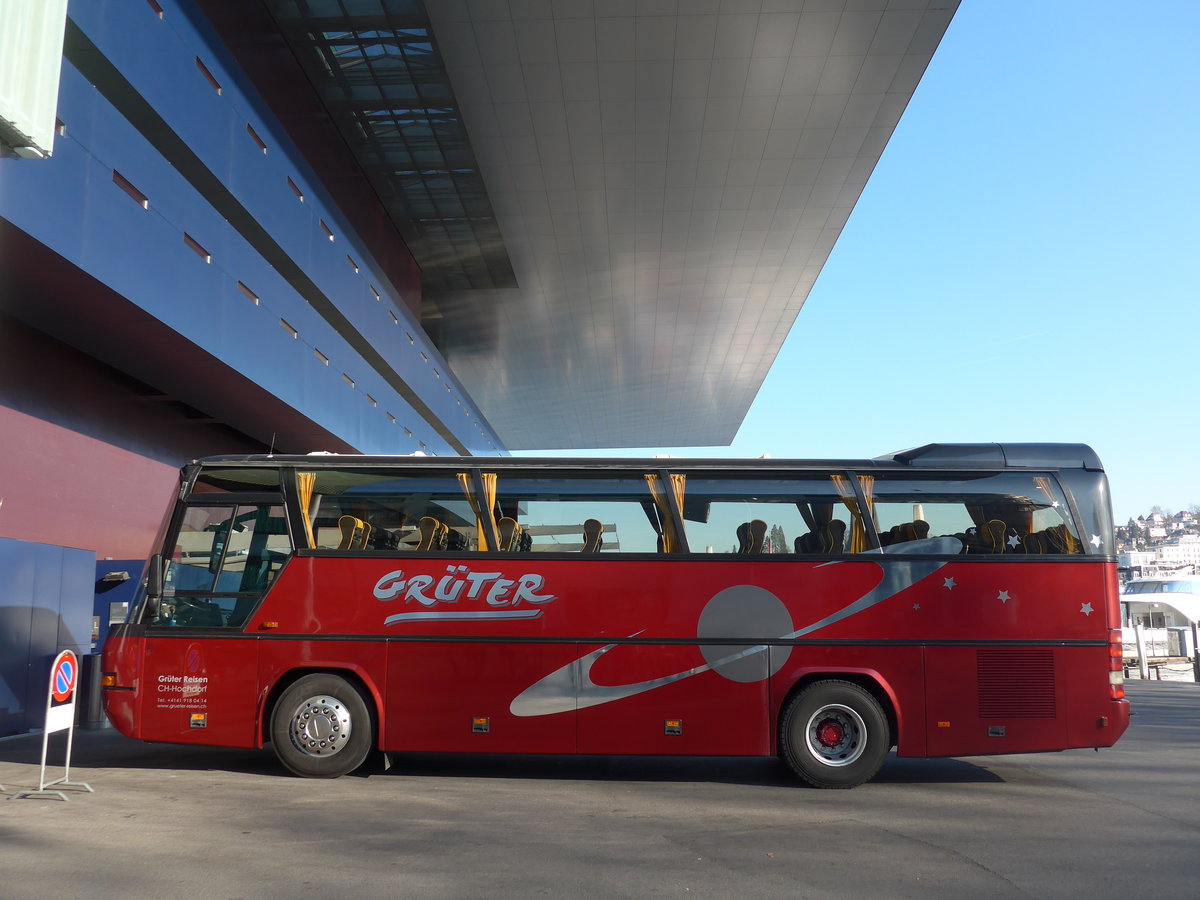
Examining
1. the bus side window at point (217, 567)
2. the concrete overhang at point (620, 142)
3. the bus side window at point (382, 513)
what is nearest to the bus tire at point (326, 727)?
the bus side window at point (217, 567)

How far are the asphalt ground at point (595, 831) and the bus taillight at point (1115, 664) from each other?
0.85 m

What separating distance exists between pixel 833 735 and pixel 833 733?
0.02 meters

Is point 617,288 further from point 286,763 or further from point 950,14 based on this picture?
point 286,763

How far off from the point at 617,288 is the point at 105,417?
16.5m

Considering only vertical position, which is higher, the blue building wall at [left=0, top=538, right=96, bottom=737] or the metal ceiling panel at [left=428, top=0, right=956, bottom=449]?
the metal ceiling panel at [left=428, top=0, right=956, bottom=449]

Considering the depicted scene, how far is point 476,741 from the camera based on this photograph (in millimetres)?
9234

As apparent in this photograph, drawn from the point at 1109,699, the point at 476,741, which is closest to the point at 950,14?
the point at 1109,699

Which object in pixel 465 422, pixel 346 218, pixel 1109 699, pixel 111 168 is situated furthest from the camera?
pixel 465 422

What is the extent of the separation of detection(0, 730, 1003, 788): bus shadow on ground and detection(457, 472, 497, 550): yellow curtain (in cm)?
235

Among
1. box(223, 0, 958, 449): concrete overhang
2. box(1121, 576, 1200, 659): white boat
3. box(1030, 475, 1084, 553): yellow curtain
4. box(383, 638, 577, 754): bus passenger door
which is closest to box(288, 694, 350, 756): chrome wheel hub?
box(383, 638, 577, 754): bus passenger door

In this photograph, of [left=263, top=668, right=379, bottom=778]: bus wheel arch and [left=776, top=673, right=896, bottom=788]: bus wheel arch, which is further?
[left=263, top=668, right=379, bottom=778]: bus wheel arch

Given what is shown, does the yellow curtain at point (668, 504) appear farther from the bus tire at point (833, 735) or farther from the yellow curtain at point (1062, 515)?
the yellow curtain at point (1062, 515)

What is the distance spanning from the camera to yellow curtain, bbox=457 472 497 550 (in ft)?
31.0

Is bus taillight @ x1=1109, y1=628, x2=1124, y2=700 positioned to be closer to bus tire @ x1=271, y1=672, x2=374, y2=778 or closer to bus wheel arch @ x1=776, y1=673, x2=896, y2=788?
bus wheel arch @ x1=776, y1=673, x2=896, y2=788
